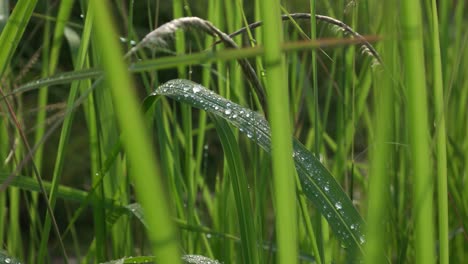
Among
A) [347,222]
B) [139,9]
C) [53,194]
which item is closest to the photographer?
[347,222]

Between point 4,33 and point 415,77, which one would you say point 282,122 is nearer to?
point 415,77

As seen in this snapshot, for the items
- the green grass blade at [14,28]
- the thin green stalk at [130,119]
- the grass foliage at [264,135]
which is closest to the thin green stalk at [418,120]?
the grass foliage at [264,135]

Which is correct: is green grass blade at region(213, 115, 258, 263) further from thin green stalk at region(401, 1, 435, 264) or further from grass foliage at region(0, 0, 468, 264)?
thin green stalk at region(401, 1, 435, 264)

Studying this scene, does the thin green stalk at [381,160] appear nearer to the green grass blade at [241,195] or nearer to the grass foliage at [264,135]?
the grass foliage at [264,135]

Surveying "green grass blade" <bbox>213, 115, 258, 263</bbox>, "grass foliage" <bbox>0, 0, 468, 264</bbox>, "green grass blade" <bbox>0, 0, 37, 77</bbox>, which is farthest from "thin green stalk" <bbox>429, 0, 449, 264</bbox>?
"green grass blade" <bbox>0, 0, 37, 77</bbox>

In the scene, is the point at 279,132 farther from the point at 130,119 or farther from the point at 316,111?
the point at 316,111

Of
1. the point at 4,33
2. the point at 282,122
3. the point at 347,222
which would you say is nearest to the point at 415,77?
the point at 282,122
